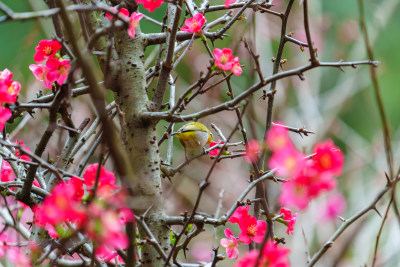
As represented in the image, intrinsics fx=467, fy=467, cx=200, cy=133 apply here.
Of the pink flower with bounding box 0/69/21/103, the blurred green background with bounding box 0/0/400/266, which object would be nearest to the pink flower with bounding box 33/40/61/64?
the pink flower with bounding box 0/69/21/103

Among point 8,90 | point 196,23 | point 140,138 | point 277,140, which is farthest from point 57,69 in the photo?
point 277,140

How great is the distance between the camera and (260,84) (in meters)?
0.83

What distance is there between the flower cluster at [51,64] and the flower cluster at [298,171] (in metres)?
0.49

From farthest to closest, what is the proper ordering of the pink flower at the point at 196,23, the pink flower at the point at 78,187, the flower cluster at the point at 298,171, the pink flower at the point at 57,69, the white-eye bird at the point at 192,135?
the white-eye bird at the point at 192,135 → the pink flower at the point at 196,23 → the pink flower at the point at 57,69 → the pink flower at the point at 78,187 → the flower cluster at the point at 298,171

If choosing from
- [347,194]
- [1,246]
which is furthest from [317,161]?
[347,194]

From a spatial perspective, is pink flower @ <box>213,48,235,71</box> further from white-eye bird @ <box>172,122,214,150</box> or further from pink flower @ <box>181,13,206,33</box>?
white-eye bird @ <box>172,122,214,150</box>

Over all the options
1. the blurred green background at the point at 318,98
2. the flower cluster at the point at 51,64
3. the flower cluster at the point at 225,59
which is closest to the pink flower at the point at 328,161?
the flower cluster at the point at 225,59

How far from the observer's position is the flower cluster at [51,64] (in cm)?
100

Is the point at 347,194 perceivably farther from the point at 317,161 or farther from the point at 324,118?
the point at 317,161

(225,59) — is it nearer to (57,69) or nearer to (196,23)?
(196,23)

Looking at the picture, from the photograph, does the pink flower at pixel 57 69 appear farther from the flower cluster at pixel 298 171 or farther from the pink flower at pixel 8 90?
the flower cluster at pixel 298 171

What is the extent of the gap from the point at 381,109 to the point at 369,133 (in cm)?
638

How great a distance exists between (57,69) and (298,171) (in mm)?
574

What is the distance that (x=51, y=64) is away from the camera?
1.01 meters
